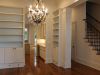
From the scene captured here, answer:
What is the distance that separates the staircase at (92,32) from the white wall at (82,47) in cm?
25

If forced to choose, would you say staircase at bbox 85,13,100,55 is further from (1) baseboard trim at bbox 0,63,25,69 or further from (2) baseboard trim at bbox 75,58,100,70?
(1) baseboard trim at bbox 0,63,25,69

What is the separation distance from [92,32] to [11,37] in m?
4.17

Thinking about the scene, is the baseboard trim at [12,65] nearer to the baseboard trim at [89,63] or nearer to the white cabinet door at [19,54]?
the white cabinet door at [19,54]

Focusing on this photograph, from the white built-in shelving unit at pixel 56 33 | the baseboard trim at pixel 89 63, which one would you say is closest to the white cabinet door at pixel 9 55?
the white built-in shelving unit at pixel 56 33

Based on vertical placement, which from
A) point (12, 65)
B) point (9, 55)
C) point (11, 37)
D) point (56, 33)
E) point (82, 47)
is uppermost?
→ point (56, 33)

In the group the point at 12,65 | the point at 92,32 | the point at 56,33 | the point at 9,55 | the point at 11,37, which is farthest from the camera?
the point at 92,32

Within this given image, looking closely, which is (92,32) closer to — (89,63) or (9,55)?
(89,63)

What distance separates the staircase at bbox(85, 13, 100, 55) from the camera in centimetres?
651

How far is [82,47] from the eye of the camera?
23.7 feet

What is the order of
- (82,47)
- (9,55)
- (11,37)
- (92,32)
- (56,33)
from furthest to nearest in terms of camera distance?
(82,47) → (92,32) → (56,33) → (11,37) → (9,55)

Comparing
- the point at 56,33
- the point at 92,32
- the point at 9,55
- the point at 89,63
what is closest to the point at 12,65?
the point at 9,55

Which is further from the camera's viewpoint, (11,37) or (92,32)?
(92,32)

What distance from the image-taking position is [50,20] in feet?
23.9

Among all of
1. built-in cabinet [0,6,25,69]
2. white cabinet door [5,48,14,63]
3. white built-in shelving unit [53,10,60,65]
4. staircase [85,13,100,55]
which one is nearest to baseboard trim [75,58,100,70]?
staircase [85,13,100,55]
